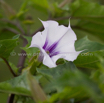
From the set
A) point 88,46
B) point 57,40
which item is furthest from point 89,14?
point 57,40

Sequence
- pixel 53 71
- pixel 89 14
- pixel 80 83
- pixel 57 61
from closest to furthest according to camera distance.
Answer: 1. pixel 80 83
2. pixel 53 71
3. pixel 57 61
4. pixel 89 14

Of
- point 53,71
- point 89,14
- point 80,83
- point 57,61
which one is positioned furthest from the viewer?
point 89,14

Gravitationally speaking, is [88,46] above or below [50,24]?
below

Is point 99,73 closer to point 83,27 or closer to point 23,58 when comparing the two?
point 23,58

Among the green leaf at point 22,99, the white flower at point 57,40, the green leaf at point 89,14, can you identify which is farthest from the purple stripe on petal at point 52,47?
the green leaf at point 89,14

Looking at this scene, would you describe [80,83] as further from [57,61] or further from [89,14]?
[89,14]

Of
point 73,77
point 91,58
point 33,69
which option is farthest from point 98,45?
point 73,77
